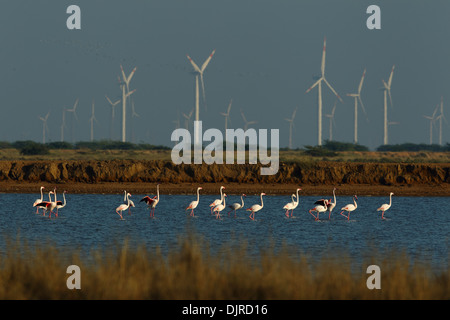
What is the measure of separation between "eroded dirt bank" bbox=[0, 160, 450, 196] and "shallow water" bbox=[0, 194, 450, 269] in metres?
4.30

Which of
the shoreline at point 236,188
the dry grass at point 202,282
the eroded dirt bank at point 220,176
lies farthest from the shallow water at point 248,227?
the dry grass at point 202,282

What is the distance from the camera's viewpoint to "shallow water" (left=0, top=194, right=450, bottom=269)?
27.7 meters

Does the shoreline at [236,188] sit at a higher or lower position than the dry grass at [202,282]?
higher

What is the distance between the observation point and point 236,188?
55.1 meters

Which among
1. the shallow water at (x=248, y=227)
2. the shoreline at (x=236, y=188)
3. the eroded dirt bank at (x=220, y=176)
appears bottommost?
the shallow water at (x=248, y=227)

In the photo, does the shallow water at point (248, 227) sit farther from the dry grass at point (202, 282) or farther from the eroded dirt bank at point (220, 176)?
the dry grass at point (202, 282)

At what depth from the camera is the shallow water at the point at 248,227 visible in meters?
27.7

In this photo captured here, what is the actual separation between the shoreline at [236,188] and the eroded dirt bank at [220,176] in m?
0.07

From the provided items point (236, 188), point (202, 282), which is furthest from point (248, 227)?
point (202, 282)

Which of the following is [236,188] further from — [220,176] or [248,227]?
[248,227]

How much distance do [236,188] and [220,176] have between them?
263 centimetres

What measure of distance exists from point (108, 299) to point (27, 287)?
181 cm
